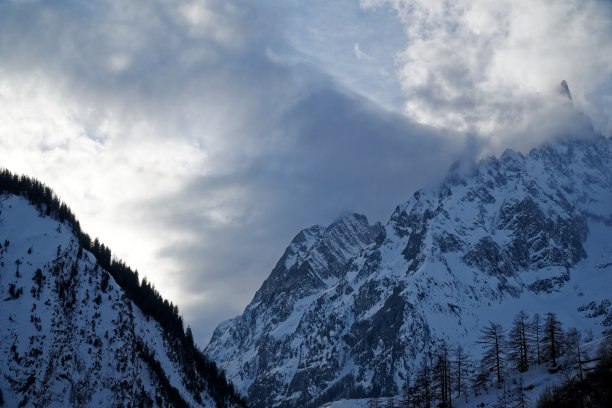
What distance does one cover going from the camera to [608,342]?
91812 millimetres

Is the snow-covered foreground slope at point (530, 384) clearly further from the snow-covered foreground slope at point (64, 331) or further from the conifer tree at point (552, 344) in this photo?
the snow-covered foreground slope at point (64, 331)

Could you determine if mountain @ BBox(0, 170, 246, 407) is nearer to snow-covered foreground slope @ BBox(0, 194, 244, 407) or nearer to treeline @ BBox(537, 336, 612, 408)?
snow-covered foreground slope @ BBox(0, 194, 244, 407)

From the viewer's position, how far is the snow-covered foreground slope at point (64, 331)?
132113 millimetres

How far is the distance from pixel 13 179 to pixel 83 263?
4021 centimetres

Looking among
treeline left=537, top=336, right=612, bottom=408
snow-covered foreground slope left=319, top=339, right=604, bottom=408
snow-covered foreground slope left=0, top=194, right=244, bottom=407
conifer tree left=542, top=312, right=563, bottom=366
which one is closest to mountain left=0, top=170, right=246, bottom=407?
snow-covered foreground slope left=0, top=194, right=244, bottom=407

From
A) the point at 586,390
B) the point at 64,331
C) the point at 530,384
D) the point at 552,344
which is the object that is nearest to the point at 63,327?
the point at 64,331

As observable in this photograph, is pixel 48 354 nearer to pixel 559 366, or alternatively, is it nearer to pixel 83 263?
pixel 83 263

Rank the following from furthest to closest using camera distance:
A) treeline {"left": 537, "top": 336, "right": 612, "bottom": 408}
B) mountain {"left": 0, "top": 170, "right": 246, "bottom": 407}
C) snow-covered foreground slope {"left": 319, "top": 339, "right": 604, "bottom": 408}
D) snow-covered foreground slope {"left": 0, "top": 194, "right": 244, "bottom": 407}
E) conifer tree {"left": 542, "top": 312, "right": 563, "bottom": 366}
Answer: mountain {"left": 0, "top": 170, "right": 246, "bottom": 407}
snow-covered foreground slope {"left": 0, "top": 194, "right": 244, "bottom": 407}
conifer tree {"left": 542, "top": 312, "right": 563, "bottom": 366}
snow-covered foreground slope {"left": 319, "top": 339, "right": 604, "bottom": 408}
treeline {"left": 537, "top": 336, "right": 612, "bottom": 408}

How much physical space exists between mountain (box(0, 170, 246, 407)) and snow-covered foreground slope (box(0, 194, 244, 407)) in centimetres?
23

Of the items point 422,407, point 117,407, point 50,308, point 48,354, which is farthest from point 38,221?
point 422,407

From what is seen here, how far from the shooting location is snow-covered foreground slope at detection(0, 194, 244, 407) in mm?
132113

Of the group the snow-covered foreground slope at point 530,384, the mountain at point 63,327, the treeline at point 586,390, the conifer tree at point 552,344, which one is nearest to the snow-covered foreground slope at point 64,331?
the mountain at point 63,327

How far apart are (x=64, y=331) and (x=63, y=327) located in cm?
115

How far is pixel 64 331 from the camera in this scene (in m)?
145
